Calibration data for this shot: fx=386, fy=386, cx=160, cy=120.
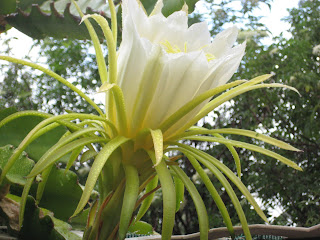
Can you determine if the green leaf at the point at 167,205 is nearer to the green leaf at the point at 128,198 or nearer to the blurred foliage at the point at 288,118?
the green leaf at the point at 128,198

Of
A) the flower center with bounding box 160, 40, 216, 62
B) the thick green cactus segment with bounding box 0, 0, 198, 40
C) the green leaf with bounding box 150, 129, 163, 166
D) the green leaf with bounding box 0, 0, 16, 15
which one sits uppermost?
the thick green cactus segment with bounding box 0, 0, 198, 40

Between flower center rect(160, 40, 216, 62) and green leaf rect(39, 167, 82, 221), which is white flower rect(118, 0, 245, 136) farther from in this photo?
green leaf rect(39, 167, 82, 221)

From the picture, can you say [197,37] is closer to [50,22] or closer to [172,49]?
[172,49]

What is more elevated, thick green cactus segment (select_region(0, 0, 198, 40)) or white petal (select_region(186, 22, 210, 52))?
thick green cactus segment (select_region(0, 0, 198, 40))

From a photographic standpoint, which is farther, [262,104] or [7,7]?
[262,104]

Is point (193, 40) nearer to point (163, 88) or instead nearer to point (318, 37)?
point (163, 88)

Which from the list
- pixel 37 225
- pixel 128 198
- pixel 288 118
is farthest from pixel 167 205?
pixel 288 118

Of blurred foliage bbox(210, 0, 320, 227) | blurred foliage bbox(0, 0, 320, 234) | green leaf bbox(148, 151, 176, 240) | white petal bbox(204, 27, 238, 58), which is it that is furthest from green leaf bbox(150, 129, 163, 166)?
blurred foliage bbox(210, 0, 320, 227)

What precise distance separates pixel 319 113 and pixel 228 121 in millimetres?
584

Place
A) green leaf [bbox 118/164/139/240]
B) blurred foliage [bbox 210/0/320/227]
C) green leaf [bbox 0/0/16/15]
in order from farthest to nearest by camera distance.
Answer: blurred foliage [bbox 210/0/320/227] < green leaf [bbox 0/0/16/15] < green leaf [bbox 118/164/139/240]

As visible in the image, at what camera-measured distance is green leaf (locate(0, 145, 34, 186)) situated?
0.38 metres

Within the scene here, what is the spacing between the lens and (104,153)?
11.5 inches

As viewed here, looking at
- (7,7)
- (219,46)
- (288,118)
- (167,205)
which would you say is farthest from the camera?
(288,118)

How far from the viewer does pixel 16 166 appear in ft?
1.32
